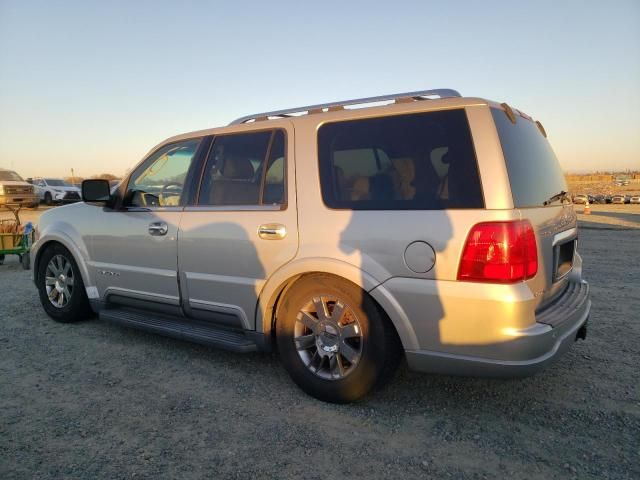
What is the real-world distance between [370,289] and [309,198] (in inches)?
29.9

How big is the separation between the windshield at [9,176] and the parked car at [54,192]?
297cm

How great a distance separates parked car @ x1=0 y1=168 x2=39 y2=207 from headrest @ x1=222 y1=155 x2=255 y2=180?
21281 mm

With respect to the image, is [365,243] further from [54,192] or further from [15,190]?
[54,192]

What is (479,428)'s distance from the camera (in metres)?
2.73

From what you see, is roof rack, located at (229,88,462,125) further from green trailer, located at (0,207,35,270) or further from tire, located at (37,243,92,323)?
green trailer, located at (0,207,35,270)

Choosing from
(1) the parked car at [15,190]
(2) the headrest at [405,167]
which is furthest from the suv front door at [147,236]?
(1) the parked car at [15,190]

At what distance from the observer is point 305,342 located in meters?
3.12

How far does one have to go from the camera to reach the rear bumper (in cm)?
247

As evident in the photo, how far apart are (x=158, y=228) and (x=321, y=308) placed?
64.5 inches

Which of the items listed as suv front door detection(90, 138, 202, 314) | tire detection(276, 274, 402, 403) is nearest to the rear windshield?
tire detection(276, 274, 402, 403)

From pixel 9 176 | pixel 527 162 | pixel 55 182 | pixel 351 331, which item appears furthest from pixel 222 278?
pixel 55 182

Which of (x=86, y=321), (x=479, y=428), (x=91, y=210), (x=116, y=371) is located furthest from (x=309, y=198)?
(x=86, y=321)

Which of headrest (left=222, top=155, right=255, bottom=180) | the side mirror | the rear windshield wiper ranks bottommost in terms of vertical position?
the rear windshield wiper

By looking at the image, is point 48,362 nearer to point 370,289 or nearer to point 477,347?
point 370,289
